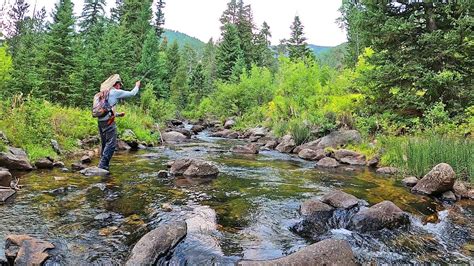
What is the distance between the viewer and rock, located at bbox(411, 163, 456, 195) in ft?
26.6

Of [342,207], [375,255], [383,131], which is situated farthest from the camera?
[383,131]

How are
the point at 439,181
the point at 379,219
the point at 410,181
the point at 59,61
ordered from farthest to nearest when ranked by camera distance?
the point at 59,61
the point at 410,181
the point at 439,181
the point at 379,219

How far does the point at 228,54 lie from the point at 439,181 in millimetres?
46324

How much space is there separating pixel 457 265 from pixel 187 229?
11.5 ft

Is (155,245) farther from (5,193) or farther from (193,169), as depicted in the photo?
(193,169)

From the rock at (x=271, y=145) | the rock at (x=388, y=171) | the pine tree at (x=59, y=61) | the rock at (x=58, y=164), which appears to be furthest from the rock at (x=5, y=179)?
the pine tree at (x=59, y=61)

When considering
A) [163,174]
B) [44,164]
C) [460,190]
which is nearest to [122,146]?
[44,164]

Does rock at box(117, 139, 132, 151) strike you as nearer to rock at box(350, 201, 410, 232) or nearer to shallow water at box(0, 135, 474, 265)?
shallow water at box(0, 135, 474, 265)

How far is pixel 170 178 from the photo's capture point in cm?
890

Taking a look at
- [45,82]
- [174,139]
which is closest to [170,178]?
[174,139]

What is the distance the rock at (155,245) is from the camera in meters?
4.18

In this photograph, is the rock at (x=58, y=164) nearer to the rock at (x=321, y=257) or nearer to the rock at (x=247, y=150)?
the rock at (x=321, y=257)

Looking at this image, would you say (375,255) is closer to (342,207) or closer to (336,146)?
(342,207)

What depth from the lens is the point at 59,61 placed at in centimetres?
2311
